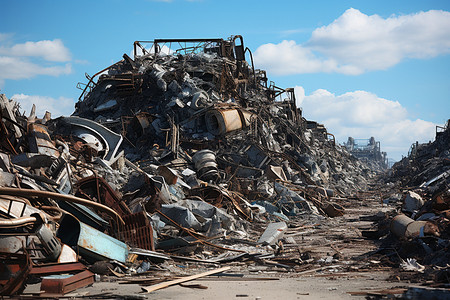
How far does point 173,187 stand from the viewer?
1212 cm

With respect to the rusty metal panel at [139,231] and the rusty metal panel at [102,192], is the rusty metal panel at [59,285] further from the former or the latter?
the rusty metal panel at [102,192]

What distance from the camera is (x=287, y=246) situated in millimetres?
9914

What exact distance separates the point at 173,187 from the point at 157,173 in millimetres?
933

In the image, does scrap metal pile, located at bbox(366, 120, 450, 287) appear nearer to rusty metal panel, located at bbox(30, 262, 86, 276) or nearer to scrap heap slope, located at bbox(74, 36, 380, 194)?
rusty metal panel, located at bbox(30, 262, 86, 276)

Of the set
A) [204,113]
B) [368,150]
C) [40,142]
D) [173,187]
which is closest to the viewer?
[40,142]

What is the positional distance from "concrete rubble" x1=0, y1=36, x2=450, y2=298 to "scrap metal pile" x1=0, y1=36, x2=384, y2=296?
3 cm

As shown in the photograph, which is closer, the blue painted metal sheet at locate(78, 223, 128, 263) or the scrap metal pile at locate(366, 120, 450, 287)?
the scrap metal pile at locate(366, 120, 450, 287)

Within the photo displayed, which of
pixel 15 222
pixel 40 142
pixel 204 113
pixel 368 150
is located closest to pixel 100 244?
pixel 15 222

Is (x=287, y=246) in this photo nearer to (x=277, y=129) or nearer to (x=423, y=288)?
(x=423, y=288)

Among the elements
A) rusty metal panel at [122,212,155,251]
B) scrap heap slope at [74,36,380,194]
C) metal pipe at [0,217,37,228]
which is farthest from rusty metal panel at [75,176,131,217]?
scrap heap slope at [74,36,380,194]

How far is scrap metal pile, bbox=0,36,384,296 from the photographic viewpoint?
6.48 meters

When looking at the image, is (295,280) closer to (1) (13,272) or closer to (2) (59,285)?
(2) (59,285)

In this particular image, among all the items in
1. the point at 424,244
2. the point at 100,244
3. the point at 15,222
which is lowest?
the point at 424,244

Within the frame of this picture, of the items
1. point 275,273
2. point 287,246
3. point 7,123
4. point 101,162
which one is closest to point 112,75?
point 101,162
